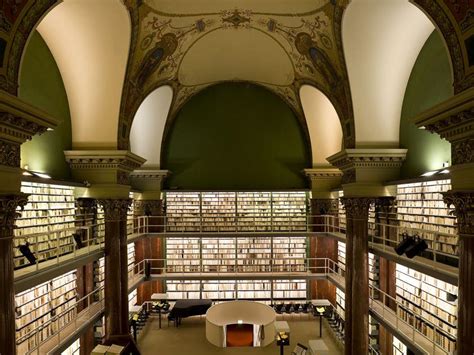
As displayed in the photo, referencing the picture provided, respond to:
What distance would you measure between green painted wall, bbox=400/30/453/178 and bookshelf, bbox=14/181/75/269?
7.61 m

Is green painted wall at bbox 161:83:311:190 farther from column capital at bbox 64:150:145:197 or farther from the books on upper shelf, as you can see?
column capital at bbox 64:150:145:197

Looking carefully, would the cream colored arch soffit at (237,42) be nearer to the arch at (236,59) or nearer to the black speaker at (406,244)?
the arch at (236,59)

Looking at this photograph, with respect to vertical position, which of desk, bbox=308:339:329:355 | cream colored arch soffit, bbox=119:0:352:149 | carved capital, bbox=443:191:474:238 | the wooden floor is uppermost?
cream colored arch soffit, bbox=119:0:352:149

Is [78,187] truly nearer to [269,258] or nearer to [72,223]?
[72,223]

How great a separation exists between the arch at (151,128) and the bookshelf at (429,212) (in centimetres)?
845

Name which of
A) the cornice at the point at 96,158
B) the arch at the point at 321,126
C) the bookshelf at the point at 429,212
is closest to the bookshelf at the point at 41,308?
the cornice at the point at 96,158

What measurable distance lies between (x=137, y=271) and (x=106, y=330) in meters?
4.79

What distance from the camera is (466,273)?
466cm

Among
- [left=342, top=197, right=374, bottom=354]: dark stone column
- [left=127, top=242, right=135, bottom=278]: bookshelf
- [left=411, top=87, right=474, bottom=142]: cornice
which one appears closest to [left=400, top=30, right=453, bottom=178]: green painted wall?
[left=342, top=197, right=374, bottom=354]: dark stone column

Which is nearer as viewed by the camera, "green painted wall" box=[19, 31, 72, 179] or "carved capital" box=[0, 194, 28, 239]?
"carved capital" box=[0, 194, 28, 239]

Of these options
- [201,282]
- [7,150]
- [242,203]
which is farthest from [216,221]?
[7,150]

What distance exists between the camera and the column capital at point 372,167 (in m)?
9.23

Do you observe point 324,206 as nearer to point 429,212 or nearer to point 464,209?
point 429,212

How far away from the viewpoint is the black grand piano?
40.6ft
